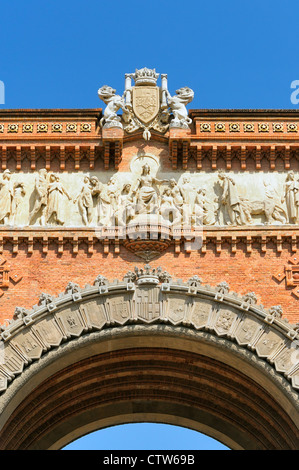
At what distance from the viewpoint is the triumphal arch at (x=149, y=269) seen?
55.8 ft

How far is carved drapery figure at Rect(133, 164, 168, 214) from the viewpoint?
18.2 metres

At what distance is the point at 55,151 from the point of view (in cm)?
1895

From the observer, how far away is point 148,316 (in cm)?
1717

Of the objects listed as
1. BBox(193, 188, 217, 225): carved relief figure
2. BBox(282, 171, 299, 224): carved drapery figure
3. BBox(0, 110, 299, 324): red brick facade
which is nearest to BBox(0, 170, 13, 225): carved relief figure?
BBox(0, 110, 299, 324): red brick facade

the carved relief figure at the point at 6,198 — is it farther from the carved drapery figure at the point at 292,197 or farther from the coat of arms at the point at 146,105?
the carved drapery figure at the point at 292,197

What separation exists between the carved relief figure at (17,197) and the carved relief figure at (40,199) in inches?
10.1

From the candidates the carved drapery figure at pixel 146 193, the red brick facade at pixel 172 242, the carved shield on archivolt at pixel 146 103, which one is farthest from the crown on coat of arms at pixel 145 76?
the carved drapery figure at pixel 146 193

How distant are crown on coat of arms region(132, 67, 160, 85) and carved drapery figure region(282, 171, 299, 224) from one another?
317cm

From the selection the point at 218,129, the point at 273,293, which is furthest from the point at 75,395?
the point at 218,129

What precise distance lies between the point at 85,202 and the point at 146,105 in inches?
89.9

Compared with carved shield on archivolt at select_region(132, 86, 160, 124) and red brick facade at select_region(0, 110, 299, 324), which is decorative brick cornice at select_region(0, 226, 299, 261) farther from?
carved shield on archivolt at select_region(132, 86, 160, 124)

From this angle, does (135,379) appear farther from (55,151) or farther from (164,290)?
(55,151)

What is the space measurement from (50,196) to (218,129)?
3.39 m

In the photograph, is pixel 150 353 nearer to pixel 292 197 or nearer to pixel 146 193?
pixel 146 193
